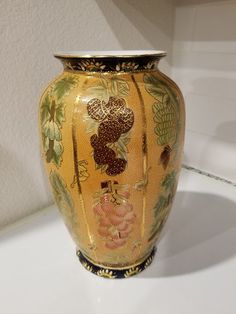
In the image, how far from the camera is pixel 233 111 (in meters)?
0.84

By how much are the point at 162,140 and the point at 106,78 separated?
11 centimetres

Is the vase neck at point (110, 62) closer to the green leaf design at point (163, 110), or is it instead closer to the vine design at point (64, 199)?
the green leaf design at point (163, 110)

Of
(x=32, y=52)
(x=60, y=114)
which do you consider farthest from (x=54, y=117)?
(x=32, y=52)

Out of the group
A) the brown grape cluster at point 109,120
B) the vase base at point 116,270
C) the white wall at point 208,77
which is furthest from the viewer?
the white wall at point 208,77

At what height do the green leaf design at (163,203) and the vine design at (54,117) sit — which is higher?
the vine design at (54,117)

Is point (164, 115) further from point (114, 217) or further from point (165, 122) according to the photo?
point (114, 217)

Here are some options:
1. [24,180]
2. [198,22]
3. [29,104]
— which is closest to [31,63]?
[29,104]

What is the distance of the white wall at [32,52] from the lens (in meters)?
0.60

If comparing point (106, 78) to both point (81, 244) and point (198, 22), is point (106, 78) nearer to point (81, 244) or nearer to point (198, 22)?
point (81, 244)

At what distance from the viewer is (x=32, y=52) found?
2.06ft

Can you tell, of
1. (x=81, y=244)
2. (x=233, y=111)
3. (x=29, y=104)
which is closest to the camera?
(x=81, y=244)

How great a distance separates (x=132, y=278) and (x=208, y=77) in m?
0.58

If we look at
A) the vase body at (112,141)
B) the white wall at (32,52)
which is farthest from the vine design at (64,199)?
the white wall at (32,52)

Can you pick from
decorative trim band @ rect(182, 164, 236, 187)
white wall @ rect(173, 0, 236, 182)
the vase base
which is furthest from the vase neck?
decorative trim band @ rect(182, 164, 236, 187)
